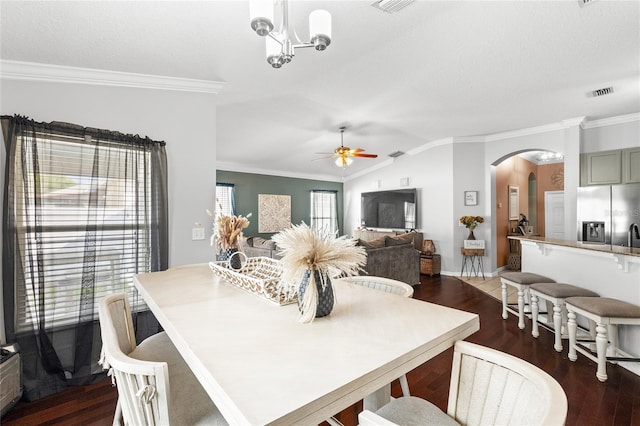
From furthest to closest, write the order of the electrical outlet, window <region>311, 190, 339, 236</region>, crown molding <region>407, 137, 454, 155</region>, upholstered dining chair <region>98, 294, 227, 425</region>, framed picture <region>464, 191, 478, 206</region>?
window <region>311, 190, 339, 236</region>, crown molding <region>407, 137, 454, 155</region>, framed picture <region>464, 191, 478, 206</region>, the electrical outlet, upholstered dining chair <region>98, 294, 227, 425</region>

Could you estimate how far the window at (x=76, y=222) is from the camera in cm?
213

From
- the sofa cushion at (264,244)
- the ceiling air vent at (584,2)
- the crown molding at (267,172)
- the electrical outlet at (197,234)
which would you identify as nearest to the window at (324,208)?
the crown molding at (267,172)

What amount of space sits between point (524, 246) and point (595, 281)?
108 centimetres

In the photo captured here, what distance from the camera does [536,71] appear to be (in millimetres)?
3242

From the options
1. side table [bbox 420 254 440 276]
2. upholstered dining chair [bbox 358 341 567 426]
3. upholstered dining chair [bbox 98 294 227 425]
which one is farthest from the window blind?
side table [bbox 420 254 440 276]

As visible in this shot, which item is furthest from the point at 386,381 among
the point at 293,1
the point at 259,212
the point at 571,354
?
the point at 259,212

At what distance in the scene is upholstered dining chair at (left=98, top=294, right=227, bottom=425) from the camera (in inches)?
33.0

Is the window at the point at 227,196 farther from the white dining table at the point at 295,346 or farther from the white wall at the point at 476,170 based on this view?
the white dining table at the point at 295,346

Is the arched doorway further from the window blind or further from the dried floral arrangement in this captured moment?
the window blind

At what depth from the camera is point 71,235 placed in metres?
2.30

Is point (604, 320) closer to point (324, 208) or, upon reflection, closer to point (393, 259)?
point (393, 259)

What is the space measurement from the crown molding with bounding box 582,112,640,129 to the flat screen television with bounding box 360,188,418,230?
325 cm

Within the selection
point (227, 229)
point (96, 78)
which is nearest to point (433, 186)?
point (227, 229)

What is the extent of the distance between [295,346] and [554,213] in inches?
363
